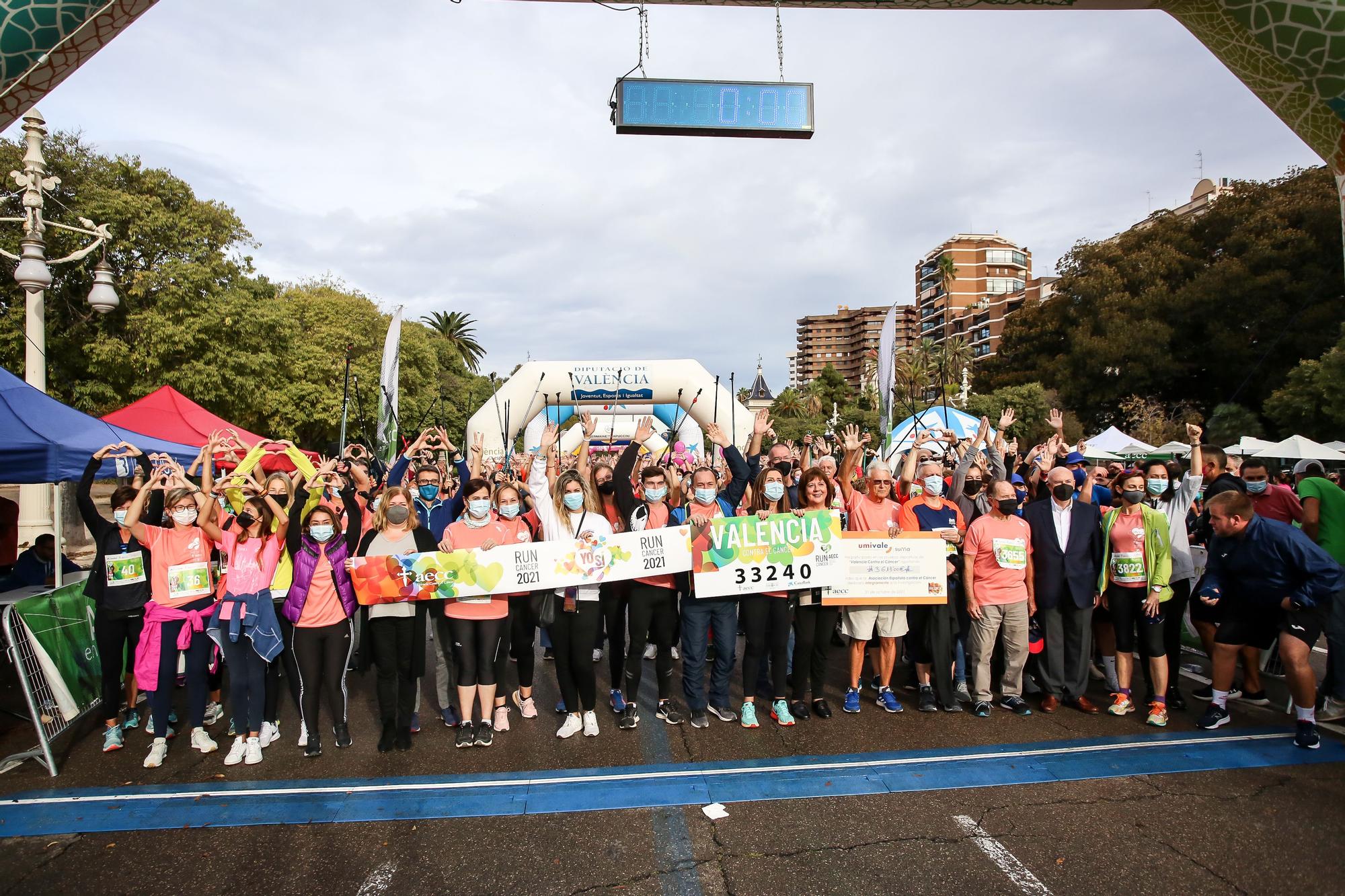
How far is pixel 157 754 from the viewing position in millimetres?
5152

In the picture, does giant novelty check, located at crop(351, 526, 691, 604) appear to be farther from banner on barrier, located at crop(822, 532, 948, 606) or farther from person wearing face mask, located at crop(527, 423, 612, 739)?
banner on barrier, located at crop(822, 532, 948, 606)

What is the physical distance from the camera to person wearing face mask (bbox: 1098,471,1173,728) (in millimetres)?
5730

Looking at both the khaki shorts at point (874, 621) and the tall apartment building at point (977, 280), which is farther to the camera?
the tall apartment building at point (977, 280)

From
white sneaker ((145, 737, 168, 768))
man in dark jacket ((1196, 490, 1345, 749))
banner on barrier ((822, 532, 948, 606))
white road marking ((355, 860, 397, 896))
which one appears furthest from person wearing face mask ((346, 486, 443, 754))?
man in dark jacket ((1196, 490, 1345, 749))

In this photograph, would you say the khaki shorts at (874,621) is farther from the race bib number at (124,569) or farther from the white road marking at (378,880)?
the race bib number at (124,569)

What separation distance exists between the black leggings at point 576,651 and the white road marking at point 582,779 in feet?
2.71

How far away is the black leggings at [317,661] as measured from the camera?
17.0 ft

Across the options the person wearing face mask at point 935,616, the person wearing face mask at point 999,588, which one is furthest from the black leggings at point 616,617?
the person wearing face mask at point 999,588

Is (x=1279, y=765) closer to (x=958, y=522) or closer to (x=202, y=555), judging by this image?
(x=958, y=522)

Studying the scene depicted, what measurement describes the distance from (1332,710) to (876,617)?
3196mm

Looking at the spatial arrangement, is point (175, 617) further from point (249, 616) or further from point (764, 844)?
point (764, 844)

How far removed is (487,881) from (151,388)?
65.1 ft

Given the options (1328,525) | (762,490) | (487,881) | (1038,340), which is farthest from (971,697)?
(1038,340)

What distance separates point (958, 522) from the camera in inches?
247
